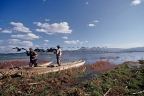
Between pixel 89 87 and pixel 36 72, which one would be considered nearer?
pixel 89 87

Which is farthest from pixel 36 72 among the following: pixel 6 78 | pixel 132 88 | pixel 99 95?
pixel 132 88

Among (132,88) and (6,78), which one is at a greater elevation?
(6,78)

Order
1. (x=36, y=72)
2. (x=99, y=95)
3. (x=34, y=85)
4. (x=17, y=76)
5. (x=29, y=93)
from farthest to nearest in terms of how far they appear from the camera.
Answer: (x=36, y=72)
(x=17, y=76)
(x=34, y=85)
(x=29, y=93)
(x=99, y=95)

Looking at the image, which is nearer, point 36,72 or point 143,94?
point 143,94

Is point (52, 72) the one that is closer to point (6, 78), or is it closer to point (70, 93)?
point (6, 78)

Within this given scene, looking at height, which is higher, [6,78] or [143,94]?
[6,78]

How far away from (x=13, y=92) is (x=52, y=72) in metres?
8.39

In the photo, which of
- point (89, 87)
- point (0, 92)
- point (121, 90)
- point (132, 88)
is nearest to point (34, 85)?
point (0, 92)

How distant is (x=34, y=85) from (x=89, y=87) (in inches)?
207

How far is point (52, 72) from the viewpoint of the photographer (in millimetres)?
18359

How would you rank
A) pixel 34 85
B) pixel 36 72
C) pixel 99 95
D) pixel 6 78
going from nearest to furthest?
pixel 99 95 → pixel 34 85 → pixel 6 78 → pixel 36 72

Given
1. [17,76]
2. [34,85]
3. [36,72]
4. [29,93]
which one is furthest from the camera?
[36,72]

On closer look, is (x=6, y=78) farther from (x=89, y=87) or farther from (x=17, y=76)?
(x=89, y=87)

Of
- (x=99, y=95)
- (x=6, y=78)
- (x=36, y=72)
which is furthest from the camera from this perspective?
(x=36, y=72)
